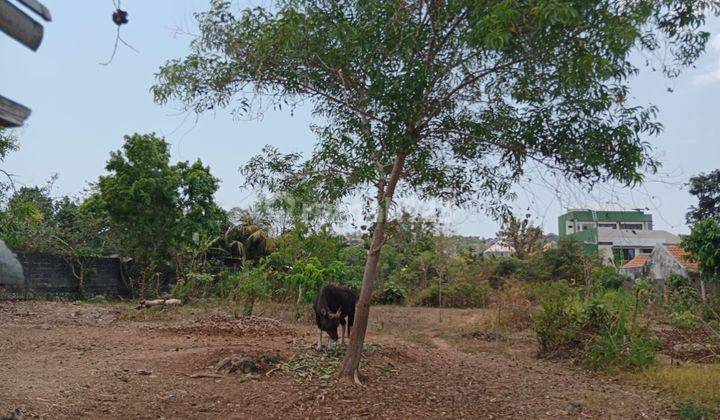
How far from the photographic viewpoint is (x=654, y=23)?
615 cm

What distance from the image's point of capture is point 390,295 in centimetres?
2203

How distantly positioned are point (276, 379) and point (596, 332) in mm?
5543

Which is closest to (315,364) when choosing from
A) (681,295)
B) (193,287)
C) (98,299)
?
(193,287)

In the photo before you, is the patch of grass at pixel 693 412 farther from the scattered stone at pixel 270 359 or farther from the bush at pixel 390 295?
the bush at pixel 390 295

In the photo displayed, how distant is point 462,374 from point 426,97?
12.9ft

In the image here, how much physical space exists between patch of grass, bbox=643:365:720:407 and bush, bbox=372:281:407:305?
13.5 metres

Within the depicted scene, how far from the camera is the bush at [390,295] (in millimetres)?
21922

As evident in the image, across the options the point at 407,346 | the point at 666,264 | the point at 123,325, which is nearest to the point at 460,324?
the point at 407,346

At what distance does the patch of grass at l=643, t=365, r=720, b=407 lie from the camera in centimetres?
708

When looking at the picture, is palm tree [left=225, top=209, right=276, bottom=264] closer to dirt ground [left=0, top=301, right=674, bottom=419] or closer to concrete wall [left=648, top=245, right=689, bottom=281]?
dirt ground [left=0, top=301, right=674, bottom=419]

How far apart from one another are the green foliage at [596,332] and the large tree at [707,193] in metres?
17.6

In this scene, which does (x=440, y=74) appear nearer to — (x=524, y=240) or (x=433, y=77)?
(x=433, y=77)

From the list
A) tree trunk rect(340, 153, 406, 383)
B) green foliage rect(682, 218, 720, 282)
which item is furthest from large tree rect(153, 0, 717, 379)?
green foliage rect(682, 218, 720, 282)

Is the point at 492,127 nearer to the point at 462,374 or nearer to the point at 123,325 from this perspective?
the point at 462,374
